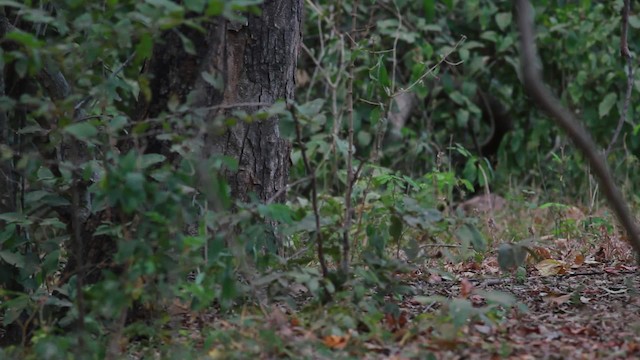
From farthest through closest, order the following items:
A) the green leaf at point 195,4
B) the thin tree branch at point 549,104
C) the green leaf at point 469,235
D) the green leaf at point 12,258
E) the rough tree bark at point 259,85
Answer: the rough tree bark at point 259,85 < the green leaf at point 12,258 < the green leaf at point 469,235 < the green leaf at point 195,4 < the thin tree branch at point 549,104

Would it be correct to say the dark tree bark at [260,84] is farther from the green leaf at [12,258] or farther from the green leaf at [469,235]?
the green leaf at [469,235]

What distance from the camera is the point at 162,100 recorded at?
344 centimetres

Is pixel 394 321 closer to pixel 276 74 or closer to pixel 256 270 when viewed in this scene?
pixel 256 270

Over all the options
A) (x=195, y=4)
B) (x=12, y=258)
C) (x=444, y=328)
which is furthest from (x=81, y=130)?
(x=444, y=328)

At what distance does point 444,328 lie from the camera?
296cm

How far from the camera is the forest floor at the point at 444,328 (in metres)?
2.90

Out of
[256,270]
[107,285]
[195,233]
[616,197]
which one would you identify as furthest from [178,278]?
[616,197]

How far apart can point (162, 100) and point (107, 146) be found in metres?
0.57

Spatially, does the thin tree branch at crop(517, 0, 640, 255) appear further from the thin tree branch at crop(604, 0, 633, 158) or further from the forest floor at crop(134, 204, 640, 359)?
the thin tree branch at crop(604, 0, 633, 158)

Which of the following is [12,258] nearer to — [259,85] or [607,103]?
[259,85]

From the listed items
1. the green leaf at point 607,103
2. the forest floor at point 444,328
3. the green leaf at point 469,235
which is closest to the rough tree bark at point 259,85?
the forest floor at point 444,328

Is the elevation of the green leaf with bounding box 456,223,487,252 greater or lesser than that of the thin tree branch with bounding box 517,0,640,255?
lesser

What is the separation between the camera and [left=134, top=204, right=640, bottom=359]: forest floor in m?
2.90

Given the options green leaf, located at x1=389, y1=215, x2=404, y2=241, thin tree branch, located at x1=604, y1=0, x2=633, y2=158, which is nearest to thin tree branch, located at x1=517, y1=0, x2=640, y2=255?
green leaf, located at x1=389, y1=215, x2=404, y2=241
